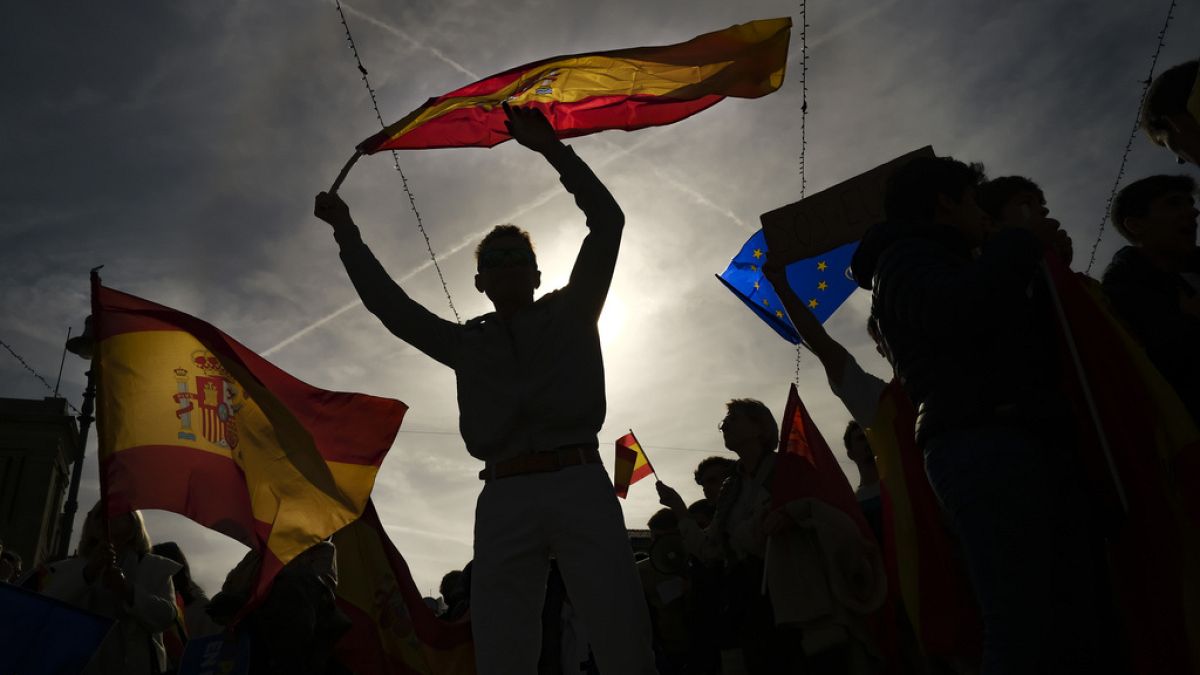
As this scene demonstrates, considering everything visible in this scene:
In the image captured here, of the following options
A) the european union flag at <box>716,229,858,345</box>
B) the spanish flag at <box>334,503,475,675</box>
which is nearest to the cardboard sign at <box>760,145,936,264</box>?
the european union flag at <box>716,229,858,345</box>

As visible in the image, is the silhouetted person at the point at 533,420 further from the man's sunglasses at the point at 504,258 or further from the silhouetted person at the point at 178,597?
the silhouetted person at the point at 178,597

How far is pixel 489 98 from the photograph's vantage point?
4.27m

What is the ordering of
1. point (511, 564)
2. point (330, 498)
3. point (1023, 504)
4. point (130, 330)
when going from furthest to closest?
point (130, 330) < point (330, 498) < point (511, 564) < point (1023, 504)

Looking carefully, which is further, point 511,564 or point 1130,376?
point 511,564

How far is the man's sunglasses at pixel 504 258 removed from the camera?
10.4 ft

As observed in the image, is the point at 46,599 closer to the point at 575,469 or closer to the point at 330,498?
the point at 330,498

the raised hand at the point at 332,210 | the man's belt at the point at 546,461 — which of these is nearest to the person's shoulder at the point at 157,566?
the raised hand at the point at 332,210

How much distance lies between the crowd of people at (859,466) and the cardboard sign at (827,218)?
688 mm

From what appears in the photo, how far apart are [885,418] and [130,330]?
3711 mm

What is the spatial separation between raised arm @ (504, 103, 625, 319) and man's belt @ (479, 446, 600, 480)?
0.53 m

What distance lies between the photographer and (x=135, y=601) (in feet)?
15.1

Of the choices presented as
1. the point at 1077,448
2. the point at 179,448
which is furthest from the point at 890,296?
the point at 179,448

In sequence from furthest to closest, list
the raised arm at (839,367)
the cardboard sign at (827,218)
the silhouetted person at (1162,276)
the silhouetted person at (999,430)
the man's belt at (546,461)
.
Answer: the cardboard sign at (827,218), the raised arm at (839,367), the man's belt at (546,461), the silhouetted person at (1162,276), the silhouetted person at (999,430)

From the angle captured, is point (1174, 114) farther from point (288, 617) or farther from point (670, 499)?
point (288, 617)
